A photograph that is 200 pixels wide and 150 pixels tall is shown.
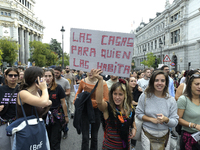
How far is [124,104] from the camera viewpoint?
9.19 feet

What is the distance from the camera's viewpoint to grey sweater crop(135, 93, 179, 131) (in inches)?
105

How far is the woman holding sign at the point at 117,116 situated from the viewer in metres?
2.61

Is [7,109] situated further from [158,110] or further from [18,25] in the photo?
[18,25]

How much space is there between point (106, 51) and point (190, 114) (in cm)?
174

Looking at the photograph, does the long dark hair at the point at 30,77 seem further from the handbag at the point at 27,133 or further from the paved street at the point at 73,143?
the paved street at the point at 73,143

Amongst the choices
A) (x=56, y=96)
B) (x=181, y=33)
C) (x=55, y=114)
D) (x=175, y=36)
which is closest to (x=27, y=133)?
(x=55, y=114)

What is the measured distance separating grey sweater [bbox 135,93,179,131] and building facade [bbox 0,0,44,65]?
5175 centimetres

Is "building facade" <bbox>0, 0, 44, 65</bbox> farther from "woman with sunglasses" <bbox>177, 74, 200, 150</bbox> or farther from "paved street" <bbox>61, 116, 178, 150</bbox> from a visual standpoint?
"woman with sunglasses" <bbox>177, 74, 200, 150</bbox>

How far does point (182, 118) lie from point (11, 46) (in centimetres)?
4186

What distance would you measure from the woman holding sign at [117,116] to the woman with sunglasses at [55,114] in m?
1.30

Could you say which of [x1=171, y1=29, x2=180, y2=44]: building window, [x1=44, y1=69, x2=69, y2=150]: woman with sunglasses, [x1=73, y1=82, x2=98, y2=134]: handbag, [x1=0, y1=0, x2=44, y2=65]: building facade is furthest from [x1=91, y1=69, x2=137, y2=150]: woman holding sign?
[x1=0, y1=0, x2=44, y2=65]: building facade

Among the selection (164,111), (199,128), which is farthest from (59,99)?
(199,128)

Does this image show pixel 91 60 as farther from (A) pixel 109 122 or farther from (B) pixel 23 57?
(B) pixel 23 57

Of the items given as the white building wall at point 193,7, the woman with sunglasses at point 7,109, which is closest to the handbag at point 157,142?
the woman with sunglasses at point 7,109
